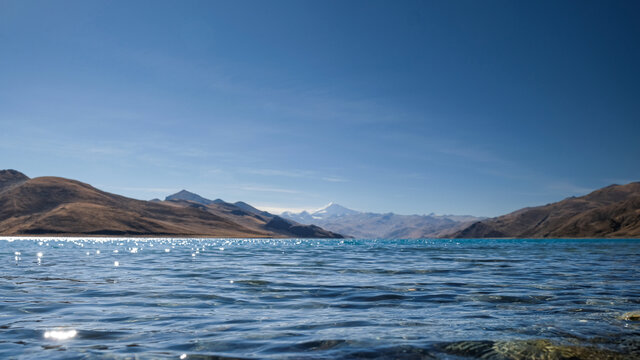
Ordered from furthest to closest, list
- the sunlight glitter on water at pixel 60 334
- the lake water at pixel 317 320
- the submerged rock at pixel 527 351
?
the sunlight glitter on water at pixel 60 334, the lake water at pixel 317 320, the submerged rock at pixel 527 351

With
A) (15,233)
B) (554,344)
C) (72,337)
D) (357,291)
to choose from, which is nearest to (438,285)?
(357,291)

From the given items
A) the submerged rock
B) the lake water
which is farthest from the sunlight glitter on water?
the submerged rock

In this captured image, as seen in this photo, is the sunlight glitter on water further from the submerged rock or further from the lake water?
the submerged rock

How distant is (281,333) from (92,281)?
593 inches

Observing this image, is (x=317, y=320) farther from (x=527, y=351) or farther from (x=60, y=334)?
(x=60, y=334)

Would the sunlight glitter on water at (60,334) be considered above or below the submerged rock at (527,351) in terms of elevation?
below

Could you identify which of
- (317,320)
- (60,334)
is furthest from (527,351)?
(60,334)

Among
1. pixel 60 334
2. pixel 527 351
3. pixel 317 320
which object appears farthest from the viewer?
pixel 317 320

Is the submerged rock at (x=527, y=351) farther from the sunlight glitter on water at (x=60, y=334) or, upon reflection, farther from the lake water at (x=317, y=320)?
the sunlight glitter on water at (x=60, y=334)

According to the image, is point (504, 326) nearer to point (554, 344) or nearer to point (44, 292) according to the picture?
point (554, 344)

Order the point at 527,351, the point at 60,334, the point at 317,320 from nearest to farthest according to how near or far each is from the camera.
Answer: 1. the point at 527,351
2. the point at 60,334
3. the point at 317,320

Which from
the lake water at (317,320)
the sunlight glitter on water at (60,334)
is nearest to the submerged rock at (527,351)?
the lake water at (317,320)

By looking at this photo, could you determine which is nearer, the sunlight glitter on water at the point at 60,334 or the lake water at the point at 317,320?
the lake water at the point at 317,320

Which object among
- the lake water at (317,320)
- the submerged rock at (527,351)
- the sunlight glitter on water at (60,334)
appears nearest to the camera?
the submerged rock at (527,351)
